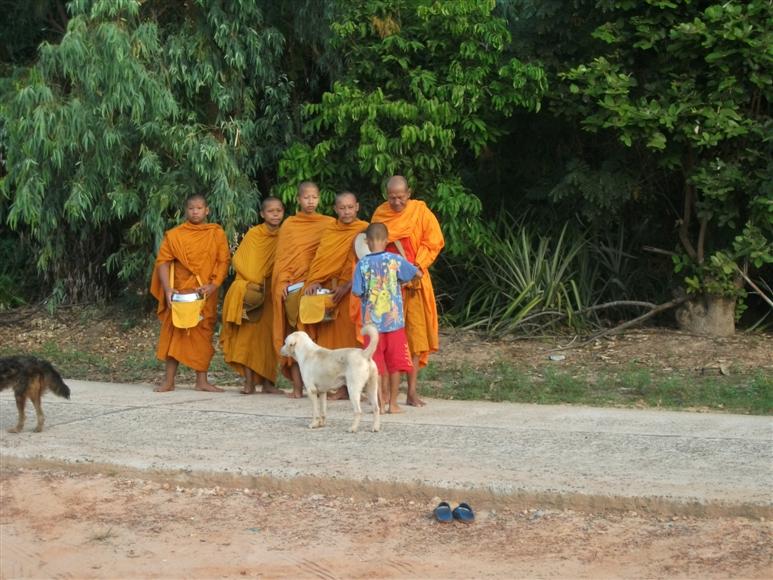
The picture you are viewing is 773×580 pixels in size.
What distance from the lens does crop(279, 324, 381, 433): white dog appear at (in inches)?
→ 293

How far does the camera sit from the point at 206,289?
9648 mm

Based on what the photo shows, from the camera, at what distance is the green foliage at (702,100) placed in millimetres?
11266

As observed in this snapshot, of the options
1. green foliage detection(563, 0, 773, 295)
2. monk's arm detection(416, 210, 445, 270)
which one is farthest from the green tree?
monk's arm detection(416, 210, 445, 270)

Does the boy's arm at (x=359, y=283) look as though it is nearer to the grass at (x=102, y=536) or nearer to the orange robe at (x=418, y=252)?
the orange robe at (x=418, y=252)

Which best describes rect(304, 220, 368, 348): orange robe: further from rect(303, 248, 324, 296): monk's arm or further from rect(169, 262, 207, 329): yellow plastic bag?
rect(169, 262, 207, 329): yellow plastic bag

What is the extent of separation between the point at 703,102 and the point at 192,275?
17.6 feet

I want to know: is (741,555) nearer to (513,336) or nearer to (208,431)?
(208,431)

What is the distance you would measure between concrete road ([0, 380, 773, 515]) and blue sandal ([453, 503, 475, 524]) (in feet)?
0.80

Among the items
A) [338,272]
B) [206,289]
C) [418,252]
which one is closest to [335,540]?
[418,252]

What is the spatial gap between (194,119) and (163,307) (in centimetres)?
358

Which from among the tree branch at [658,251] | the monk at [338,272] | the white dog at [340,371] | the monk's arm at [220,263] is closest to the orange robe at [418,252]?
the monk at [338,272]

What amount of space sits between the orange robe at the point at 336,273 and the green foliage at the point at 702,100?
139 inches

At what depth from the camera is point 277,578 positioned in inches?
208

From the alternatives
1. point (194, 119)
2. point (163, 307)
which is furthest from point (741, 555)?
point (194, 119)
